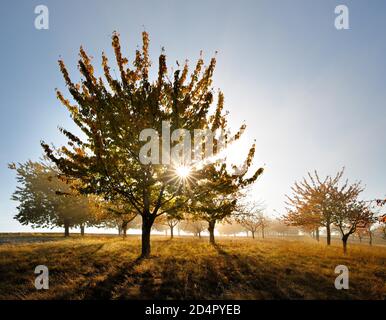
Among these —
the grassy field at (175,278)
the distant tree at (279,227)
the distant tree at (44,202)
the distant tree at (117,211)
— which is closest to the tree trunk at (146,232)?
the grassy field at (175,278)

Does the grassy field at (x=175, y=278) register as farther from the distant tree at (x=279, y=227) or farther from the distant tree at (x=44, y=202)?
the distant tree at (x=279, y=227)

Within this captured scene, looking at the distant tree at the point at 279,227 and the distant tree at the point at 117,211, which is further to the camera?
the distant tree at the point at 279,227

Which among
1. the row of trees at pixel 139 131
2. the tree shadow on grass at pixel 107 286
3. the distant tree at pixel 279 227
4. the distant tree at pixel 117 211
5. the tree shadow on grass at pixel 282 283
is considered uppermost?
the row of trees at pixel 139 131

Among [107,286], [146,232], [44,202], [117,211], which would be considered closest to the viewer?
[107,286]

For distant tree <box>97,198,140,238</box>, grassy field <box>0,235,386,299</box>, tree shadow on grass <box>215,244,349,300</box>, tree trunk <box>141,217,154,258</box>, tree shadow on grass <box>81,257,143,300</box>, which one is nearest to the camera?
tree shadow on grass <box>81,257,143,300</box>

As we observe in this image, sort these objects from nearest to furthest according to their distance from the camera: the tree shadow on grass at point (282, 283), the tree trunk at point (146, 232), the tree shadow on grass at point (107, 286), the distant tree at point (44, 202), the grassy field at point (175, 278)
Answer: the tree shadow on grass at point (107, 286) → the grassy field at point (175, 278) → the tree shadow on grass at point (282, 283) → the tree trunk at point (146, 232) → the distant tree at point (44, 202)

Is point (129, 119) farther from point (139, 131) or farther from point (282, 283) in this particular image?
point (282, 283)

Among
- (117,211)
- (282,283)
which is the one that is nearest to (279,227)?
(117,211)

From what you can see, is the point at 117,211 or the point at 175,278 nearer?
the point at 175,278

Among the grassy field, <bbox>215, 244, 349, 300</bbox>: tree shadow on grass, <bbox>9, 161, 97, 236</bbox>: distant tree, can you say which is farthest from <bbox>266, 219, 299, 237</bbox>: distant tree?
<bbox>215, 244, 349, 300</bbox>: tree shadow on grass

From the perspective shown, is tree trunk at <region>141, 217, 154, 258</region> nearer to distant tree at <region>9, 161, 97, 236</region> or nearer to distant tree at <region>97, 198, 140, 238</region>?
distant tree at <region>97, 198, 140, 238</region>

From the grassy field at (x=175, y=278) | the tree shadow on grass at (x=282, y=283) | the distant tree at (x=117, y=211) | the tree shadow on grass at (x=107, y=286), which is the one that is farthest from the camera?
the distant tree at (x=117, y=211)

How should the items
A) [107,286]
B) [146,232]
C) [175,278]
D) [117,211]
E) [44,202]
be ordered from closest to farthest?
[107,286], [175,278], [146,232], [117,211], [44,202]
